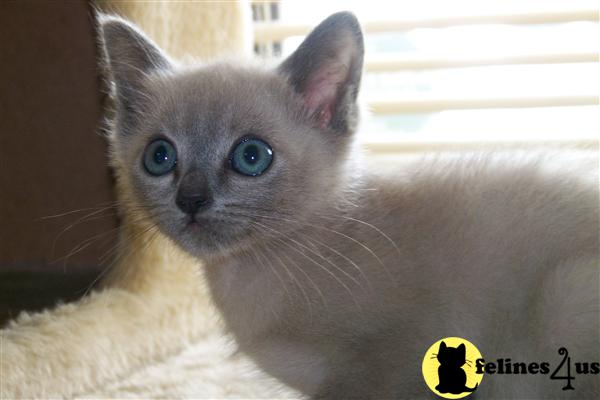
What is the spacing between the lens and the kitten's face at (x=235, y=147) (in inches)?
43.3

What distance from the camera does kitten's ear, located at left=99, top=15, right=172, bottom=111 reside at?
1.26m

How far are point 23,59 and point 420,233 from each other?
1.05 metres

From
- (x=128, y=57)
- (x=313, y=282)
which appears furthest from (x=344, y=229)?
(x=128, y=57)

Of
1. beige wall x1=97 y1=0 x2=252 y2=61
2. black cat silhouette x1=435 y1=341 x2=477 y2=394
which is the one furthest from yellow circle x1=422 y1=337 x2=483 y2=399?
beige wall x1=97 y1=0 x2=252 y2=61

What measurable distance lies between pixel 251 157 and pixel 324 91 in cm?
18

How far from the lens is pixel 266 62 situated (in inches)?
52.2

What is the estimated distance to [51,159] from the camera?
1700 millimetres

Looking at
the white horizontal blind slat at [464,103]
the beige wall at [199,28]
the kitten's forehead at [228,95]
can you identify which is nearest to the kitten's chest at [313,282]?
the kitten's forehead at [228,95]

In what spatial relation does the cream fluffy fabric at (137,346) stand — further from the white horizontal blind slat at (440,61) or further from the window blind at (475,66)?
the white horizontal blind slat at (440,61)

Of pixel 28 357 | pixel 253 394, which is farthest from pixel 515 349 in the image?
pixel 28 357

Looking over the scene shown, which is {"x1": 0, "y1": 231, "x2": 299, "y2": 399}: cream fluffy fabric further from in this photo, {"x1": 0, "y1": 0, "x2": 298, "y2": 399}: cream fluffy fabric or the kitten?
the kitten

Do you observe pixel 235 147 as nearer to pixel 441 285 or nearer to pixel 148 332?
pixel 441 285

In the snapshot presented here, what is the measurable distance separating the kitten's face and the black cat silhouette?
0.32m

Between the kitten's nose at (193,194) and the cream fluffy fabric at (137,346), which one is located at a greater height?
the kitten's nose at (193,194)
